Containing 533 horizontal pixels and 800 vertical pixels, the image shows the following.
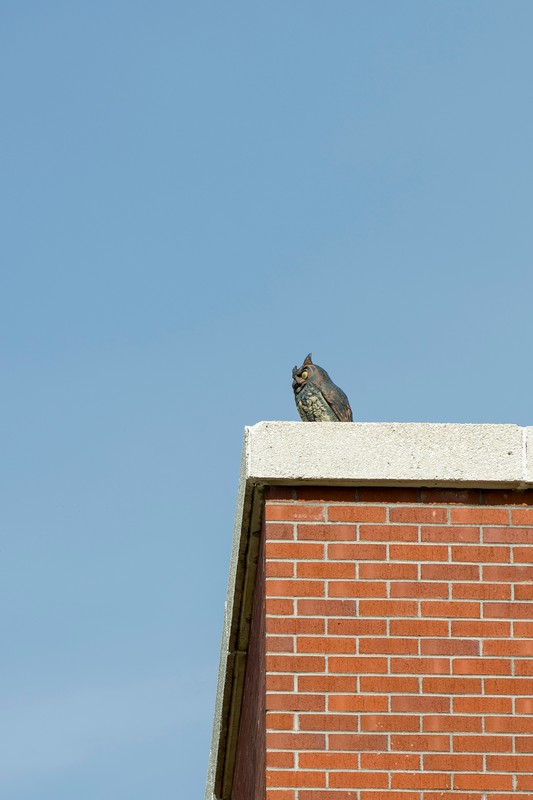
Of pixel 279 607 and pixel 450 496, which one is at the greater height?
pixel 450 496

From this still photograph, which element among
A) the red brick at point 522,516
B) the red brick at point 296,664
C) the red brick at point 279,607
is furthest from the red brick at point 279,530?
the red brick at point 522,516

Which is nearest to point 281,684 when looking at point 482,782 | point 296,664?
point 296,664

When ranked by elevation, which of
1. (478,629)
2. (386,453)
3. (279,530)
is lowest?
(478,629)

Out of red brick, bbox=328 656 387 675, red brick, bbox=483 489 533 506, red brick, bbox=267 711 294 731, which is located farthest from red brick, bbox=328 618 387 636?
red brick, bbox=483 489 533 506

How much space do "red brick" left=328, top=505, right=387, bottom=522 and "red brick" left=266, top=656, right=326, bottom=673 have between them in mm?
601

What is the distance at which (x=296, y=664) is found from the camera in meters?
6.67

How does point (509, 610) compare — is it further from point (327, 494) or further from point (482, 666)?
point (327, 494)

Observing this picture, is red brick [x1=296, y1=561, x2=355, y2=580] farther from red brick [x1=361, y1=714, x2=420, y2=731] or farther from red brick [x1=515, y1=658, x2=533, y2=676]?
red brick [x1=515, y1=658, x2=533, y2=676]

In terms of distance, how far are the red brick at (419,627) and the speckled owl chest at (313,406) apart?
49.9 inches

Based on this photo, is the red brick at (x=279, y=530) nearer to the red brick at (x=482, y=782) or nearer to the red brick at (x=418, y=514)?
the red brick at (x=418, y=514)

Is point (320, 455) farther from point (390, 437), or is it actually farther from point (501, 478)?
point (501, 478)

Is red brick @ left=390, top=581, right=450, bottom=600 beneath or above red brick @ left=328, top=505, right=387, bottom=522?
beneath

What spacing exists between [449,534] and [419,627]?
1.39 feet

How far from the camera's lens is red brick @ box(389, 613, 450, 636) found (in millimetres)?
6738
